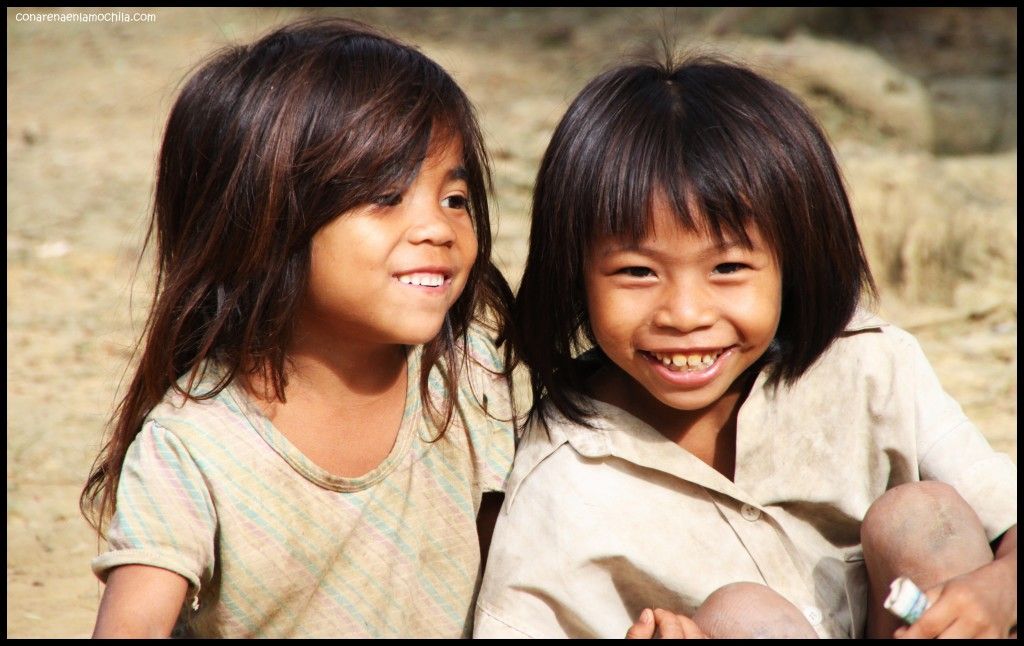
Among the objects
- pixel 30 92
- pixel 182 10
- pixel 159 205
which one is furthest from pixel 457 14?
pixel 159 205

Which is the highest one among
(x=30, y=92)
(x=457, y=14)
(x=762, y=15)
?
(x=762, y=15)

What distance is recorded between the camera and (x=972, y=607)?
1775 mm

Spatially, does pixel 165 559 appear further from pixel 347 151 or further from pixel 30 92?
pixel 30 92

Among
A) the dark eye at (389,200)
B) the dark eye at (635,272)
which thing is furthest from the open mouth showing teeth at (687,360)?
the dark eye at (389,200)

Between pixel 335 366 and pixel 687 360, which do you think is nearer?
pixel 687 360

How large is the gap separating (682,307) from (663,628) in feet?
1.69

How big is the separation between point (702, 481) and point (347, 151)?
849 mm

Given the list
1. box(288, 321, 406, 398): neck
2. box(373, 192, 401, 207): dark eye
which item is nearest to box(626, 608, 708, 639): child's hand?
box(288, 321, 406, 398): neck

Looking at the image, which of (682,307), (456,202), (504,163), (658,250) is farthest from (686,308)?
(504,163)

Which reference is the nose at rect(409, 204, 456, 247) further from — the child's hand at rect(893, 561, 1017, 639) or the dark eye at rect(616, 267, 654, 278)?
the child's hand at rect(893, 561, 1017, 639)

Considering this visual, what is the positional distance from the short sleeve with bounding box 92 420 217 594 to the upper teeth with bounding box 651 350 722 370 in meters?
0.81

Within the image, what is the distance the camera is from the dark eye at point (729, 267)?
2.01 meters

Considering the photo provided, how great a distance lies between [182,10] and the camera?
9.46m

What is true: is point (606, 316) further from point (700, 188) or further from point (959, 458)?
point (959, 458)
